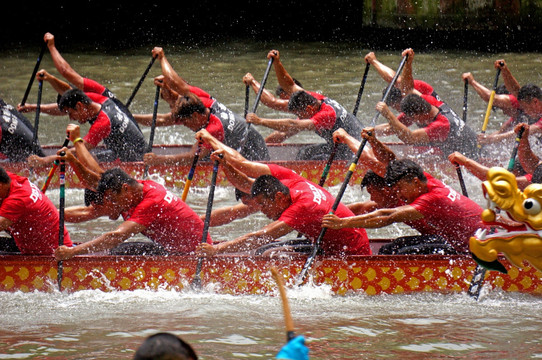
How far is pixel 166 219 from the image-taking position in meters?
6.17

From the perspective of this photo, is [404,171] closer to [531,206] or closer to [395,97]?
[531,206]

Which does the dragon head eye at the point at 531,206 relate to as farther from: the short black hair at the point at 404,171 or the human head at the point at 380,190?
the human head at the point at 380,190

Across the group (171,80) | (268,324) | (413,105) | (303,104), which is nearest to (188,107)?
(171,80)

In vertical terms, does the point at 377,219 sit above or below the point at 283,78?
below

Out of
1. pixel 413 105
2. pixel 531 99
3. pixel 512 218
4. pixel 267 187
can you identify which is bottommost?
pixel 267 187

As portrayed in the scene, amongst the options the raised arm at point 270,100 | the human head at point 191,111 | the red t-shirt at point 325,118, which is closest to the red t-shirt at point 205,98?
the human head at point 191,111

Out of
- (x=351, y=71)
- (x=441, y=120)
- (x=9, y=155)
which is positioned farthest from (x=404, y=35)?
(x=9, y=155)

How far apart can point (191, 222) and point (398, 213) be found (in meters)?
1.53

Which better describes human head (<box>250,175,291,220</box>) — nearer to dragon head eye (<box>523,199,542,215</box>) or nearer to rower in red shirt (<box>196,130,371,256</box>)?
rower in red shirt (<box>196,130,371,256</box>)

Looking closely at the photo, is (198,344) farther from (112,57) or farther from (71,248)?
(112,57)

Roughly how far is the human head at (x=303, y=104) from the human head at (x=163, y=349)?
6.71 m

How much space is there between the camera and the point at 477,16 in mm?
17812

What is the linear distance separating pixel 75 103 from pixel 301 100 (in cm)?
236

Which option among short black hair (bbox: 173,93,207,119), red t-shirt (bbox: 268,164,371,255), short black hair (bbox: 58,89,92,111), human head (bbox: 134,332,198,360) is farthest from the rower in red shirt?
human head (bbox: 134,332,198,360)
